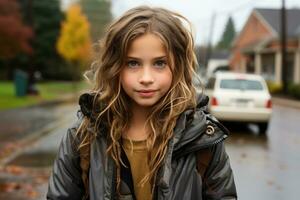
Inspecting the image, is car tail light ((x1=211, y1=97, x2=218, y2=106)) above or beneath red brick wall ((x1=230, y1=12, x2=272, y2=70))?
beneath

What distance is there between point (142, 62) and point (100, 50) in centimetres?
24

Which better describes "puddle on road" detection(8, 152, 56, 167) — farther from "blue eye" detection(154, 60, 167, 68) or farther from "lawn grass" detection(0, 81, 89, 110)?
"lawn grass" detection(0, 81, 89, 110)

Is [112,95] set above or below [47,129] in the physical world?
above

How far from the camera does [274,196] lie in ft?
23.0

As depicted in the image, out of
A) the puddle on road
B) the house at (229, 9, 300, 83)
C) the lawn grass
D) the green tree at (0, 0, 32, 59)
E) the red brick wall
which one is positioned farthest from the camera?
the red brick wall

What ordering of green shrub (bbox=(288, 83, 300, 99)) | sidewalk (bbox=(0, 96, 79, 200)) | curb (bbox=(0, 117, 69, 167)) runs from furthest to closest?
green shrub (bbox=(288, 83, 300, 99)) → curb (bbox=(0, 117, 69, 167)) → sidewalk (bbox=(0, 96, 79, 200))

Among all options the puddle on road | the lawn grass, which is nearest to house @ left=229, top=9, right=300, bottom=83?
the lawn grass

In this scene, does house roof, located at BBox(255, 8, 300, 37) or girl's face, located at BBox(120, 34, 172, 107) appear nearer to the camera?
girl's face, located at BBox(120, 34, 172, 107)

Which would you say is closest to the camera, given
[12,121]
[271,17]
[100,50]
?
[100,50]

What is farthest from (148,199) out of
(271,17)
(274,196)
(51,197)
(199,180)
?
(271,17)

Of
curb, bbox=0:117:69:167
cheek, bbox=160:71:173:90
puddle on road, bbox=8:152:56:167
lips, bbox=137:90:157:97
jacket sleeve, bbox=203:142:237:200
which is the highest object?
cheek, bbox=160:71:173:90

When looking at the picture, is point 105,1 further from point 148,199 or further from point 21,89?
point 148,199

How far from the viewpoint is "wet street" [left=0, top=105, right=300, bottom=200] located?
24.0 ft

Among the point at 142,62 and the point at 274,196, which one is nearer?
the point at 142,62
